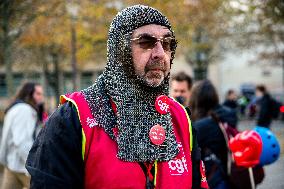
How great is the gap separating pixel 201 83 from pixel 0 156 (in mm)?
2638

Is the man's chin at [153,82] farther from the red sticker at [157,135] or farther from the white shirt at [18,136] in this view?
the white shirt at [18,136]

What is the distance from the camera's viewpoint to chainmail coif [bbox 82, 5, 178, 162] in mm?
2125

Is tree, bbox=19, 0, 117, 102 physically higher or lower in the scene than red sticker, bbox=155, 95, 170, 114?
higher

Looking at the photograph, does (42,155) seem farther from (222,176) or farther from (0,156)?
(0,156)

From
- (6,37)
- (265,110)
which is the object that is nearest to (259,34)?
(265,110)

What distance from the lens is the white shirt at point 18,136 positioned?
567cm

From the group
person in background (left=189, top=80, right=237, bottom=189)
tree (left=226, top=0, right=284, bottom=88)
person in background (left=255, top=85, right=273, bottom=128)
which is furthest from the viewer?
tree (left=226, top=0, right=284, bottom=88)

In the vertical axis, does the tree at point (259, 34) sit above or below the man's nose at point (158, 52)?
above

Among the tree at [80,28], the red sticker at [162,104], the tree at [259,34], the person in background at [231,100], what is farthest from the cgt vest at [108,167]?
the tree at [80,28]

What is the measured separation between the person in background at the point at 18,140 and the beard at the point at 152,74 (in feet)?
12.6

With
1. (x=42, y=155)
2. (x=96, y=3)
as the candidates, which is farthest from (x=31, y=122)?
(x=96, y=3)

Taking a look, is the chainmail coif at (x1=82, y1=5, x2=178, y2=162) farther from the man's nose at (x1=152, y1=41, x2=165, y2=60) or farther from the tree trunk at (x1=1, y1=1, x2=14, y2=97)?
the tree trunk at (x1=1, y1=1, x2=14, y2=97)

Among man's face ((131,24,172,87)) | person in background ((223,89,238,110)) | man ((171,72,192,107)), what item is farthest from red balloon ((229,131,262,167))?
person in background ((223,89,238,110))

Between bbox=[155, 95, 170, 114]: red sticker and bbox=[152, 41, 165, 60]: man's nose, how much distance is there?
18cm
